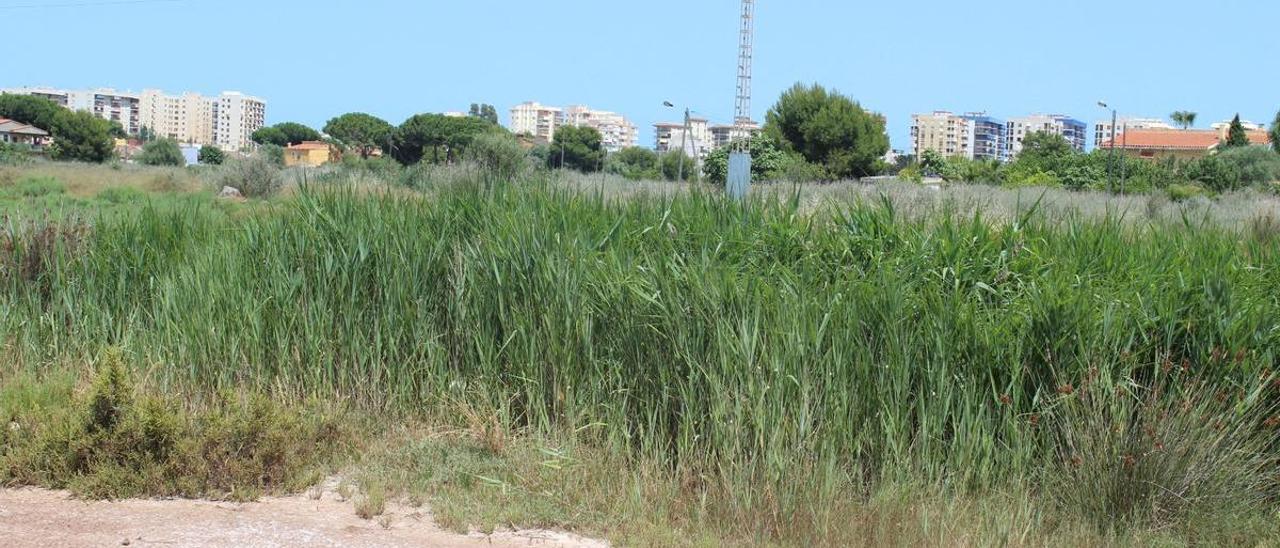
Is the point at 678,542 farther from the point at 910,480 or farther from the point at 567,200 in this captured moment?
the point at 567,200

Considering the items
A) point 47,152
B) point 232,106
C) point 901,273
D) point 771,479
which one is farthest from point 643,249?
point 232,106

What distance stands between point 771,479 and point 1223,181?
153 feet

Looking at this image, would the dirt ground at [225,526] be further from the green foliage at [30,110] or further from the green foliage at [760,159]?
the green foliage at [30,110]

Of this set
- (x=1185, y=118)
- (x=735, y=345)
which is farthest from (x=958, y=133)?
(x=735, y=345)

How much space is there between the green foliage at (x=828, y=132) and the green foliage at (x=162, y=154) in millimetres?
34134

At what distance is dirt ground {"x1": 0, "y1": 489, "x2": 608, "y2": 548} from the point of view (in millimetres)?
5586

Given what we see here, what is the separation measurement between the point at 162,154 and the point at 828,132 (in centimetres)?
3827

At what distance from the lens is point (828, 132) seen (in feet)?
204

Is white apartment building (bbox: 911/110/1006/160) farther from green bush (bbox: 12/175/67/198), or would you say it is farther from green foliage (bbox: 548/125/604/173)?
→ green bush (bbox: 12/175/67/198)

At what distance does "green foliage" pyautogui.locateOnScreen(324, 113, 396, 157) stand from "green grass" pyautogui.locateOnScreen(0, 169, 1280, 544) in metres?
72.6

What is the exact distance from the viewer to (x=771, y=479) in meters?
6.25

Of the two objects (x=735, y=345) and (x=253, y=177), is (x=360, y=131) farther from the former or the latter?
(x=735, y=345)

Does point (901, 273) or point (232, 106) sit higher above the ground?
point (232, 106)

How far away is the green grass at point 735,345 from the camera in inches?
253
